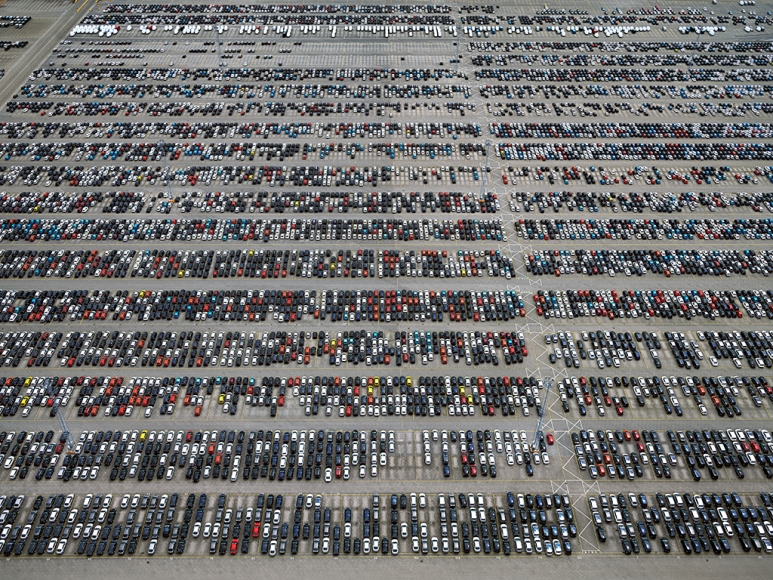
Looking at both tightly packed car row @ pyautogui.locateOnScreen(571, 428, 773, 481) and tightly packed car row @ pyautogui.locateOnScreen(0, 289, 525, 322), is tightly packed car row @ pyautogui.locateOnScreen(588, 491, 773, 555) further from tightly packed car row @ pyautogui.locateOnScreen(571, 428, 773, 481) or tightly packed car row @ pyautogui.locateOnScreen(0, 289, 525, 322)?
tightly packed car row @ pyautogui.locateOnScreen(0, 289, 525, 322)

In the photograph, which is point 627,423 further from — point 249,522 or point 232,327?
point 232,327

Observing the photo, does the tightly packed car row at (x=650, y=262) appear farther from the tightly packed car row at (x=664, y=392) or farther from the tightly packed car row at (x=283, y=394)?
the tightly packed car row at (x=283, y=394)

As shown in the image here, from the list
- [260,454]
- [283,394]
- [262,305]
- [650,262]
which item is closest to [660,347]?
[650,262]

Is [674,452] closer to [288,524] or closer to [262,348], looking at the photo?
[288,524]

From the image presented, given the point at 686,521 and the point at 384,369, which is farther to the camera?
the point at 384,369

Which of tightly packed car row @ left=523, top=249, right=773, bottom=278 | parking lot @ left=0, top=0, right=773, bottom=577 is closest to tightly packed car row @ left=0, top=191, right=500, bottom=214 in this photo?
parking lot @ left=0, top=0, right=773, bottom=577

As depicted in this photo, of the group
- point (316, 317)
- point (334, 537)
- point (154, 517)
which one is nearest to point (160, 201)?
point (316, 317)
